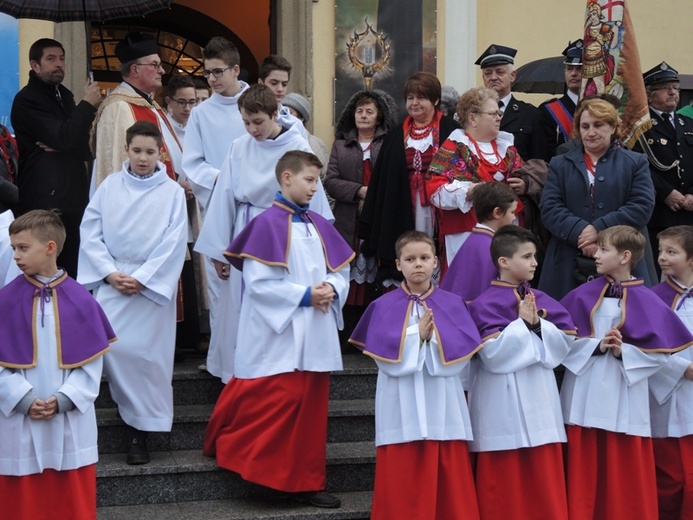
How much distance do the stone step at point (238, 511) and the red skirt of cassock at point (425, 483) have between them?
40 centimetres

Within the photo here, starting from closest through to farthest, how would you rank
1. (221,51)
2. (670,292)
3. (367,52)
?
(670,292), (221,51), (367,52)

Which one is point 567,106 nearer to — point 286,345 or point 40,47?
point 286,345

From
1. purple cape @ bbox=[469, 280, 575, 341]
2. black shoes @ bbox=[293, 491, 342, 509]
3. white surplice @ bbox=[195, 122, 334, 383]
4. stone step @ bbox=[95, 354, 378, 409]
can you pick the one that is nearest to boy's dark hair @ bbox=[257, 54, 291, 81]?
white surplice @ bbox=[195, 122, 334, 383]

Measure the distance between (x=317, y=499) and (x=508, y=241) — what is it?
1624mm

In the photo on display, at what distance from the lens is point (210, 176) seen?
7004 millimetres

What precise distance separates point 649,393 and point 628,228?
2.88 ft

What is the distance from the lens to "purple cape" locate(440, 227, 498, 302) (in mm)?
6070

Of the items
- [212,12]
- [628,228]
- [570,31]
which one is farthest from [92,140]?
[212,12]

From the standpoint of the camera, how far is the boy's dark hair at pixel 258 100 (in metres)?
6.25

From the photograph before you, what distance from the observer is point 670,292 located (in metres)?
6.18

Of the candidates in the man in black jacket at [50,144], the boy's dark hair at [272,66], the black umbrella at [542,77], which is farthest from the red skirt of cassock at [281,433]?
the black umbrella at [542,77]

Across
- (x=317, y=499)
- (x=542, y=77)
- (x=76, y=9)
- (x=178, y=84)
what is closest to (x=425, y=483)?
(x=317, y=499)

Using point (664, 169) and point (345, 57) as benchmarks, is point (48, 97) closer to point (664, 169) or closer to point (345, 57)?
point (345, 57)

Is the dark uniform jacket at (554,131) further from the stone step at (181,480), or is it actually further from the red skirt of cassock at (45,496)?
the red skirt of cassock at (45,496)
